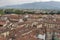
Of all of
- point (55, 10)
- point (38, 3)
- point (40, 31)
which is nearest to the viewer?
point (40, 31)

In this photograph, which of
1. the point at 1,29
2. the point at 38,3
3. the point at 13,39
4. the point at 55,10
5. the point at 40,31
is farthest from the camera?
the point at 38,3

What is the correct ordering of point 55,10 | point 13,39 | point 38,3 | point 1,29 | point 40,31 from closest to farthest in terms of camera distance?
point 13,39, point 40,31, point 1,29, point 55,10, point 38,3

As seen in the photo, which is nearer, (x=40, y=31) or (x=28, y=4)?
(x=40, y=31)

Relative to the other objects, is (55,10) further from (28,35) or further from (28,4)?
(28,35)

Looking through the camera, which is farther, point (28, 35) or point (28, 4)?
point (28, 4)

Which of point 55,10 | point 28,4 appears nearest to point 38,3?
point 28,4

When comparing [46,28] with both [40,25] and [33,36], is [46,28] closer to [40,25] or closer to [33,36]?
[40,25]

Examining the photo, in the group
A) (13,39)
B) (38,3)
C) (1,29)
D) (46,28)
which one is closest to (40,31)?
(46,28)

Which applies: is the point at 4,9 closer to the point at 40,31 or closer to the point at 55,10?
the point at 55,10
